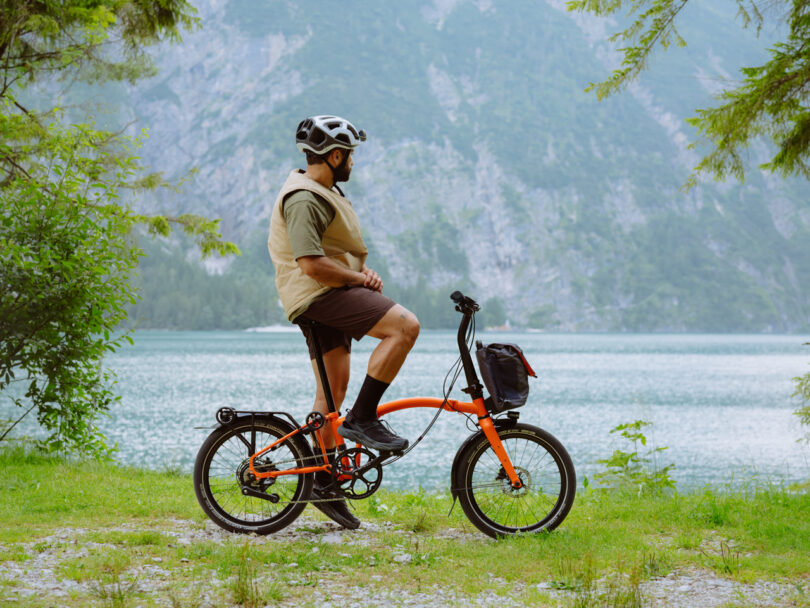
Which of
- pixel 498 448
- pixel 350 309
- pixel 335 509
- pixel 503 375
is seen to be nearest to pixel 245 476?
pixel 335 509

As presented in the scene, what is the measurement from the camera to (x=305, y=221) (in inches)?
200

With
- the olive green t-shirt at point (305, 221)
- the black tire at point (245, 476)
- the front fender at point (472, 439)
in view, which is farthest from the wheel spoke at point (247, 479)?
the olive green t-shirt at point (305, 221)

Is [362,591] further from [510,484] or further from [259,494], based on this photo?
[510,484]

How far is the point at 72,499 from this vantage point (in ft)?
21.4

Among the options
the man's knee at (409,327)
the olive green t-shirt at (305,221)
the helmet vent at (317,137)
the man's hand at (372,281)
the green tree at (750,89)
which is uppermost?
the green tree at (750,89)

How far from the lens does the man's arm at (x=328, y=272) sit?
5.05 meters

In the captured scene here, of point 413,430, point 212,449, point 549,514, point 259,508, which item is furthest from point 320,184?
point 413,430

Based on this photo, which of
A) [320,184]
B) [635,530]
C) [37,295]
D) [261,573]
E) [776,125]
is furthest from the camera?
[37,295]

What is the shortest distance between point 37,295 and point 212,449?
13.6ft

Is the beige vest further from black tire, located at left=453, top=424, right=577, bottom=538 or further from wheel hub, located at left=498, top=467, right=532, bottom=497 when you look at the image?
wheel hub, located at left=498, top=467, right=532, bottom=497

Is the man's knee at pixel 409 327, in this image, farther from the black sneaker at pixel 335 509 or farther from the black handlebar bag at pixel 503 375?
the black sneaker at pixel 335 509

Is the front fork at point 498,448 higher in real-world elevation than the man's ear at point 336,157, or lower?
lower

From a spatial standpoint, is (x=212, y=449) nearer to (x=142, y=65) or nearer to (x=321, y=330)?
(x=321, y=330)

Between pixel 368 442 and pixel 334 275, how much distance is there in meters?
1.10
